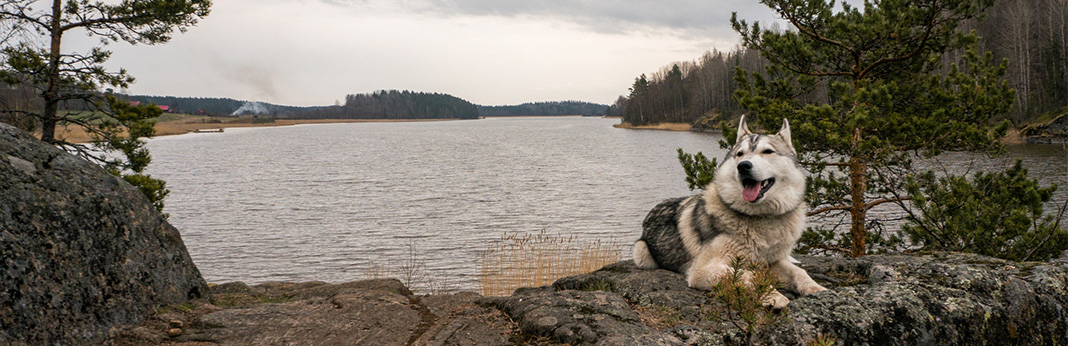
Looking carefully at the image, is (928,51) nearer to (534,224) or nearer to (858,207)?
(858,207)

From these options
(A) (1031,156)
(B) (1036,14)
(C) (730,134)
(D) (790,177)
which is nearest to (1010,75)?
(B) (1036,14)

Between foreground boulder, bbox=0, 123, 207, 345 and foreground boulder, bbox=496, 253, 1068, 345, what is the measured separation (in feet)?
12.4

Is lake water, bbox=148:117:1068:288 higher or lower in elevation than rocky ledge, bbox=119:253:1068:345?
lower

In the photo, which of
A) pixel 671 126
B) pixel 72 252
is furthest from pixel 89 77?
pixel 671 126

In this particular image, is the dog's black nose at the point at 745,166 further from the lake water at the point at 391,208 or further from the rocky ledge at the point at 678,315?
the lake water at the point at 391,208

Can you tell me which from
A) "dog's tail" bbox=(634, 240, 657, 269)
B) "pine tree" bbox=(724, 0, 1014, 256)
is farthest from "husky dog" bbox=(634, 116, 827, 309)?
"pine tree" bbox=(724, 0, 1014, 256)

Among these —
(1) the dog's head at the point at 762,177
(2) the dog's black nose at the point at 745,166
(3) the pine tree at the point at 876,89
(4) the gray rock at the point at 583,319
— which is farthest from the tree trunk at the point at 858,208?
(4) the gray rock at the point at 583,319

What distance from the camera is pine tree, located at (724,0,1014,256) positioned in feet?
31.8

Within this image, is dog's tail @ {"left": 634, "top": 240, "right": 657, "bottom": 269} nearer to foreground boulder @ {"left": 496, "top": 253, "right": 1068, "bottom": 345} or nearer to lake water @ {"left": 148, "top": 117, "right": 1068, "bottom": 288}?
foreground boulder @ {"left": 496, "top": 253, "right": 1068, "bottom": 345}

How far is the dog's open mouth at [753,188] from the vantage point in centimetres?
501

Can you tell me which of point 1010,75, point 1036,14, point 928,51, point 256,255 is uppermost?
point 1036,14

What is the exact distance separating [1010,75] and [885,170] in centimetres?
6952

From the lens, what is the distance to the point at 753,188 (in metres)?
5.05

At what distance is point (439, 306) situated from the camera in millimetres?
6559
